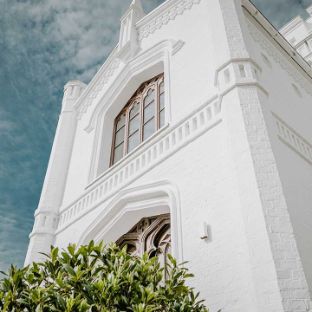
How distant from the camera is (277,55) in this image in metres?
8.18

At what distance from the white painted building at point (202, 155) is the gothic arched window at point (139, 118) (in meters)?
0.04

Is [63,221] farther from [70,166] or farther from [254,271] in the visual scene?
[254,271]

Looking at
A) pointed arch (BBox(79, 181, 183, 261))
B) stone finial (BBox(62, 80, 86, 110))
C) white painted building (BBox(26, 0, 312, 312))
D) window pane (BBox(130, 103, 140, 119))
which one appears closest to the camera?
white painted building (BBox(26, 0, 312, 312))

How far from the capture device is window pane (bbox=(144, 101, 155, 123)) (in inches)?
316

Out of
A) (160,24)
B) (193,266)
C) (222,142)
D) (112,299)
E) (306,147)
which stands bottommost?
(112,299)

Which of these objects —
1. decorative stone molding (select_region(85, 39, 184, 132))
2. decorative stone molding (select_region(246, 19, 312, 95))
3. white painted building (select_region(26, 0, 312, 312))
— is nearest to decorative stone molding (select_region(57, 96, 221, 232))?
white painted building (select_region(26, 0, 312, 312))

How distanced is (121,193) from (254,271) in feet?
11.6

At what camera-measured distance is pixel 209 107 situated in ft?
18.0

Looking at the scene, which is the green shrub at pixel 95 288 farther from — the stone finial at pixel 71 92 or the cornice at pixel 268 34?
the stone finial at pixel 71 92

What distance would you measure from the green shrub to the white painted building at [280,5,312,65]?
14728mm

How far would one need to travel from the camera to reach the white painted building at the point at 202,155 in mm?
3596

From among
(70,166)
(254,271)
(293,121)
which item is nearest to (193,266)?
(254,271)

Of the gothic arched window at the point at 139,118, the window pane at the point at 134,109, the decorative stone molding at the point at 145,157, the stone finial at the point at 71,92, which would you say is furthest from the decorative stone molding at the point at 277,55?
the stone finial at the point at 71,92

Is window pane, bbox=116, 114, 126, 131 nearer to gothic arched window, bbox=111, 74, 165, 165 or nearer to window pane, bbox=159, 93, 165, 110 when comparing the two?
gothic arched window, bbox=111, 74, 165, 165
